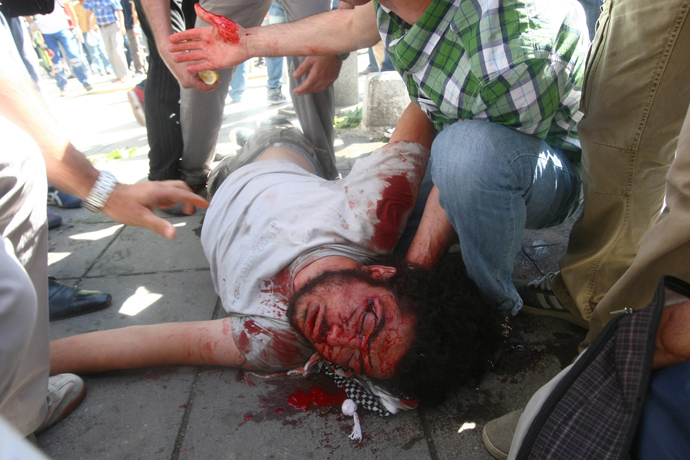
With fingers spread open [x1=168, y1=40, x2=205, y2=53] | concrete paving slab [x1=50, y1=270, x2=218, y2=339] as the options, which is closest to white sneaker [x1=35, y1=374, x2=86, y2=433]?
concrete paving slab [x1=50, y1=270, x2=218, y2=339]

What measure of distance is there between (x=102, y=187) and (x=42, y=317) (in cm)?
51

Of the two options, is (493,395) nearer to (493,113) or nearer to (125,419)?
(493,113)

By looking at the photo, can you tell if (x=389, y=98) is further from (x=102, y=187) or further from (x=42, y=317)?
(x=42, y=317)

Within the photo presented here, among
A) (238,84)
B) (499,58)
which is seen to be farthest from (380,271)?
(238,84)

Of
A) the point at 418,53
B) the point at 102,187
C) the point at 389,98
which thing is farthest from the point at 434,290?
the point at 389,98

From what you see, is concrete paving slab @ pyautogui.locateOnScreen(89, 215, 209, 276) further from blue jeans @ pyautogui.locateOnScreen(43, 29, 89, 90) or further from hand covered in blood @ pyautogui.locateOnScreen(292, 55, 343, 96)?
blue jeans @ pyautogui.locateOnScreen(43, 29, 89, 90)

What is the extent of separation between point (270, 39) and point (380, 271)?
4.59 ft

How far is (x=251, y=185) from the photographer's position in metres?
2.30

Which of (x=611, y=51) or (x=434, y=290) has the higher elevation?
(x=611, y=51)

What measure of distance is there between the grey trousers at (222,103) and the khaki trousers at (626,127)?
6.17 ft

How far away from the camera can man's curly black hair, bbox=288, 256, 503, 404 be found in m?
1.69

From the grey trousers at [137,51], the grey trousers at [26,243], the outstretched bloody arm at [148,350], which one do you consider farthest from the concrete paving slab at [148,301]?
the grey trousers at [137,51]

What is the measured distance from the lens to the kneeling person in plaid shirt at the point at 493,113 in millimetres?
1580

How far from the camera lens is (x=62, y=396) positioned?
1.72 m
